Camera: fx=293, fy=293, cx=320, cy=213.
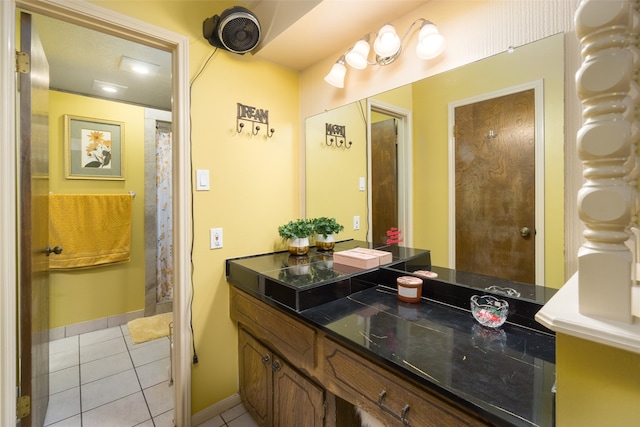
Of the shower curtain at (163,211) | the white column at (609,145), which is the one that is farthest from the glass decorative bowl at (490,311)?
the shower curtain at (163,211)

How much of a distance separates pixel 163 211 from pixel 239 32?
233 cm

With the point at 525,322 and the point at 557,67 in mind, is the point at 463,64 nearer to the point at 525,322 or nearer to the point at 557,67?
the point at 557,67

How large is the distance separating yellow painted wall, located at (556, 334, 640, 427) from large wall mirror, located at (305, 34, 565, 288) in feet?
2.19

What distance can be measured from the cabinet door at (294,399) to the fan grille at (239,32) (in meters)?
1.73

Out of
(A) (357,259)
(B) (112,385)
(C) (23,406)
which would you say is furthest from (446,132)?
(B) (112,385)

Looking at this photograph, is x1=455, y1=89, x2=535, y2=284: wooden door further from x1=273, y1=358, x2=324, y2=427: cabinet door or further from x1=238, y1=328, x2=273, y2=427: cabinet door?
x1=238, y1=328, x2=273, y2=427: cabinet door

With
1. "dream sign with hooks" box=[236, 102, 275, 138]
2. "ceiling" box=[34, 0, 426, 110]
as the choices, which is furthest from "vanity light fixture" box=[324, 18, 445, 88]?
"dream sign with hooks" box=[236, 102, 275, 138]

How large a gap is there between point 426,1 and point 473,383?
5.19 feet

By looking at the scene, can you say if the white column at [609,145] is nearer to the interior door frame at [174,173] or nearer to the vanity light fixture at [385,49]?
the vanity light fixture at [385,49]

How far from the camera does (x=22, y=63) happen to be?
4.35 ft

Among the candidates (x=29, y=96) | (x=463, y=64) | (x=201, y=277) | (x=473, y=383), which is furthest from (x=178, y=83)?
(x=473, y=383)

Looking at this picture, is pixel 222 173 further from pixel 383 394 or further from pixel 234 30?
pixel 383 394

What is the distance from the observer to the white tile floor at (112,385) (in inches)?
69.8

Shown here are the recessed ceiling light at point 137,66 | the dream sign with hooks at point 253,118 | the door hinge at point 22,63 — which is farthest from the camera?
the recessed ceiling light at point 137,66
